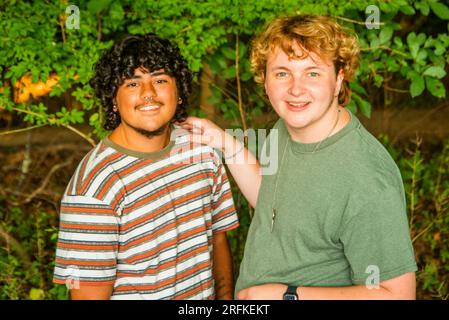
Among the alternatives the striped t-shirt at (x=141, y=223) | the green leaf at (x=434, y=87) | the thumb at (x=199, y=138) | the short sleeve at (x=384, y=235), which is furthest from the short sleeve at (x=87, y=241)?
the green leaf at (x=434, y=87)

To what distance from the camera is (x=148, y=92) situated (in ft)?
7.57

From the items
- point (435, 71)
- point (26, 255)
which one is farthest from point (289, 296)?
point (26, 255)

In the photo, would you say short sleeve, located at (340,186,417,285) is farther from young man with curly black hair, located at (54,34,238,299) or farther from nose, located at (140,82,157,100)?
nose, located at (140,82,157,100)

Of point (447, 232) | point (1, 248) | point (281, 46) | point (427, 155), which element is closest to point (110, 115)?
point (281, 46)

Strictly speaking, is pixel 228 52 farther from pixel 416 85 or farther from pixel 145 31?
pixel 416 85

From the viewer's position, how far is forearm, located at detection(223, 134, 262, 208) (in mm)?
2633

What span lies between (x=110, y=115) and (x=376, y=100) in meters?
2.93

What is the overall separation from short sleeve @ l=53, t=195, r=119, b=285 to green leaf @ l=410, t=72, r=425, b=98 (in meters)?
1.89

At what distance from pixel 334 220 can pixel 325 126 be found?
0.34 metres

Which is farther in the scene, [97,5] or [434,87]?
[434,87]

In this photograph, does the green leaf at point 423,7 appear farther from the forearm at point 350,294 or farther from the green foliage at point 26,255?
the green foliage at point 26,255

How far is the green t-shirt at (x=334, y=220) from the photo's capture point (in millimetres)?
1976

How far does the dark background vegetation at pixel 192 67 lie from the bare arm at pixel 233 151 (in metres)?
0.72

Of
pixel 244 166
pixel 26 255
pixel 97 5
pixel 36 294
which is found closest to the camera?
pixel 244 166
